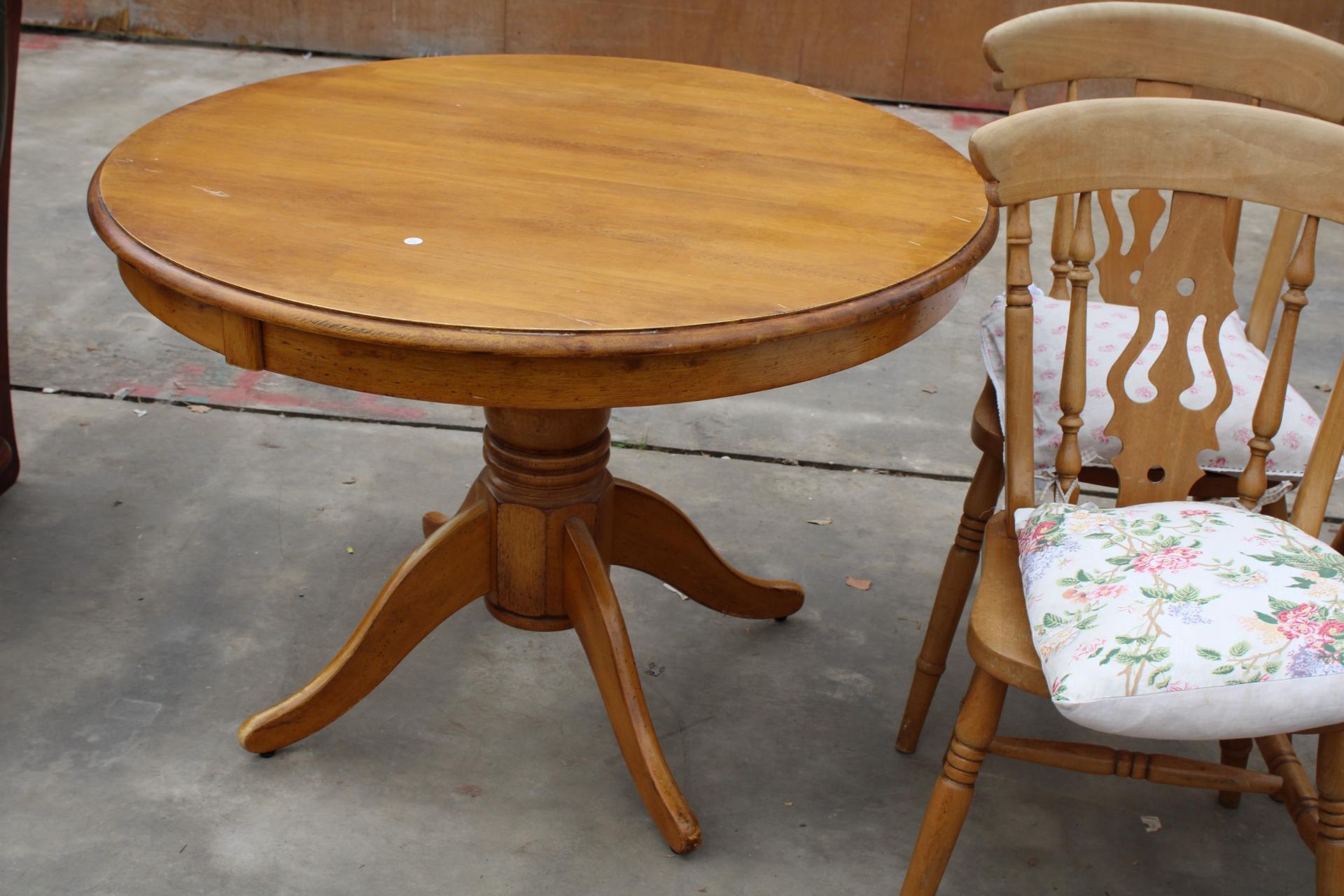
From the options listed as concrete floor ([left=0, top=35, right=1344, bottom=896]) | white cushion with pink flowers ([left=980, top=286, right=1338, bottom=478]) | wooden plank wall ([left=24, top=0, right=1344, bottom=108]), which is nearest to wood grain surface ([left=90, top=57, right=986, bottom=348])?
white cushion with pink flowers ([left=980, top=286, right=1338, bottom=478])

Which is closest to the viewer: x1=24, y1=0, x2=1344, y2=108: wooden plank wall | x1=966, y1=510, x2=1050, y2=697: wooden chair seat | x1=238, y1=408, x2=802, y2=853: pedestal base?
x1=966, y1=510, x2=1050, y2=697: wooden chair seat

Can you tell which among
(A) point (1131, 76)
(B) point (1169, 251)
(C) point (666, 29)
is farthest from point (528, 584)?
(C) point (666, 29)

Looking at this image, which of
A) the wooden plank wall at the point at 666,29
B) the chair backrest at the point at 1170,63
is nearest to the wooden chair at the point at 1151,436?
the chair backrest at the point at 1170,63

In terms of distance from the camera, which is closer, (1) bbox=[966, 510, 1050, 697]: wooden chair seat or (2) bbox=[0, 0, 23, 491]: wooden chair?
(1) bbox=[966, 510, 1050, 697]: wooden chair seat

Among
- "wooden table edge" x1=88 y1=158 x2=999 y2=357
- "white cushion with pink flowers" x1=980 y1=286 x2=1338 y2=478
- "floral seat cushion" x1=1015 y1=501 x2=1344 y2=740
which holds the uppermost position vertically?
"wooden table edge" x1=88 y1=158 x2=999 y2=357

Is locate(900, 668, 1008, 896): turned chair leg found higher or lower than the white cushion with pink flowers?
lower

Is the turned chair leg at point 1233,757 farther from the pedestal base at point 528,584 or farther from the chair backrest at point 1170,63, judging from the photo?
the pedestal base at point 528,584

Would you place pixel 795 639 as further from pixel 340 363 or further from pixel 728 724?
pixel 340 363

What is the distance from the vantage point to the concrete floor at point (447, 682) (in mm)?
1827

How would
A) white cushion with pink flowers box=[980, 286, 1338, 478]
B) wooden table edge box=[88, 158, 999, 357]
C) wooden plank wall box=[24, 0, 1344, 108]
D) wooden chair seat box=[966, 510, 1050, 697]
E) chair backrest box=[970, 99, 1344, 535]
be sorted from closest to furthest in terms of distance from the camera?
1. wooden table edge box=[88, 158, 999, 357]
2. wooden chair seat box=[966, 510, 1050, 697]
3. chair backrest box=[970, 99, 1344, 535]
4. white cushion with pink flowers box=[980, 286, 1338, 478]
5. wooden plank wall box=[24, 0, 1344, 108]

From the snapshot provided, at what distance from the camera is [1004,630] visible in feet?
4.82

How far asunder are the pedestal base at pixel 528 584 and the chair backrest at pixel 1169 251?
0.62m

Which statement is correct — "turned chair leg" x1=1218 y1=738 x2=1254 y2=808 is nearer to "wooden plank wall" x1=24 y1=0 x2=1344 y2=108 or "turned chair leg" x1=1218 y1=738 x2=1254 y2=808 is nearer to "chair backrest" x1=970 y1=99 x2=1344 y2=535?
"chair backrest" x1=970 y1=99 x2=1344 y2=535

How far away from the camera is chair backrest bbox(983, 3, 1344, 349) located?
1.91 metres
